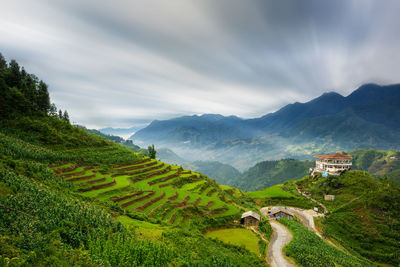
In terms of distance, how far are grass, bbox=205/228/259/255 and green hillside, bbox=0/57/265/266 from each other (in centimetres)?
178

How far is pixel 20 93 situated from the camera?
148 feet

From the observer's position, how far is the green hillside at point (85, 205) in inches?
444

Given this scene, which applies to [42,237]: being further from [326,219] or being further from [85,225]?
[326,219]

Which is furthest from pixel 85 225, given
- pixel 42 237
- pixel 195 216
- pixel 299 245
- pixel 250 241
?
pixel 299 245

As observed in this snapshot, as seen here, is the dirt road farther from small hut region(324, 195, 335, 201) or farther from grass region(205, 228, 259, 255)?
small hut region(324, 195, 335, 201)

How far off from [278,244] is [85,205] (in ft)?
96.6

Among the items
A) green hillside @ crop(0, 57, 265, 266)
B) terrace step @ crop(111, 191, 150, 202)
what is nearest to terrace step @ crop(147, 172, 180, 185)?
green hillside @ crop(0, 57, 265, 266)

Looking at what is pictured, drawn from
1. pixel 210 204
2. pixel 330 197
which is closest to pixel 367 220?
pixel 330 197

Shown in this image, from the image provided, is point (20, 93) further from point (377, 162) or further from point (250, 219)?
point (377, 162)

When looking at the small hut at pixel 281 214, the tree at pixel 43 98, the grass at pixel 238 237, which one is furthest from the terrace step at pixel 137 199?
the tree at pixel 43 98

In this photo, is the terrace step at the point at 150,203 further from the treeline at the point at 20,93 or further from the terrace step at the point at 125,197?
the treeline at the point at 20,93

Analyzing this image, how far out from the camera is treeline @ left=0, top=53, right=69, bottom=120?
43.0 m

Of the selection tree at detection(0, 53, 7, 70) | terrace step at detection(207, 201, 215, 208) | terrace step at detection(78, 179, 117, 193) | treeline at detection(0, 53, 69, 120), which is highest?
tree at detection(0, 53, 7, 70)

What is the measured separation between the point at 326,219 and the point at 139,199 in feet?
157
